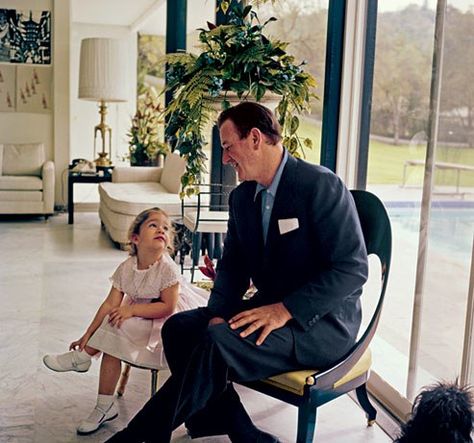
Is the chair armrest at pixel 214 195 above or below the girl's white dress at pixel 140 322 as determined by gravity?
above

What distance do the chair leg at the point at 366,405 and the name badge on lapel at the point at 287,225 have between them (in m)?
0.80

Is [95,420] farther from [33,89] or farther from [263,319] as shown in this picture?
[33,89]

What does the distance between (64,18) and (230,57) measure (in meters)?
5.70

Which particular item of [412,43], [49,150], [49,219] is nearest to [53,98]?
[49,150]

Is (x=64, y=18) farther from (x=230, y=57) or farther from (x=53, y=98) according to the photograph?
(x=230, y=57)

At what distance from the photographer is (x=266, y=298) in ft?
7.79

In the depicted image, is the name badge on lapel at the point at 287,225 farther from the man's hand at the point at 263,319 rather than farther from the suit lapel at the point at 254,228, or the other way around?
the man's hand at the point at 263,319

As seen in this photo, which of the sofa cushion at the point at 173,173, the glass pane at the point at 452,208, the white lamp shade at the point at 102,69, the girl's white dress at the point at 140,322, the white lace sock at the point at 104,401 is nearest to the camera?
the glass pane at the point at 452,208

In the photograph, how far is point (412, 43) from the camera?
273 centimetres

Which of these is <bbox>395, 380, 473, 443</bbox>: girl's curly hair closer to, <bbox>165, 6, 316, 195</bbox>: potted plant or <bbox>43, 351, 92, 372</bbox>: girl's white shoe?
<bbox>43, 351, 92, 372</bbox>: girl's white shoe

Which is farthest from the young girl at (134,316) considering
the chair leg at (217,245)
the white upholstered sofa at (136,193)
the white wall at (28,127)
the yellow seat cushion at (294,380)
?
the white wall at (28,127)

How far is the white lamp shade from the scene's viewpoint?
23.7 ft

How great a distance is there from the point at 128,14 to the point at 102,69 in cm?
335

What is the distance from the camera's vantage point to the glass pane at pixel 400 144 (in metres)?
2.67
